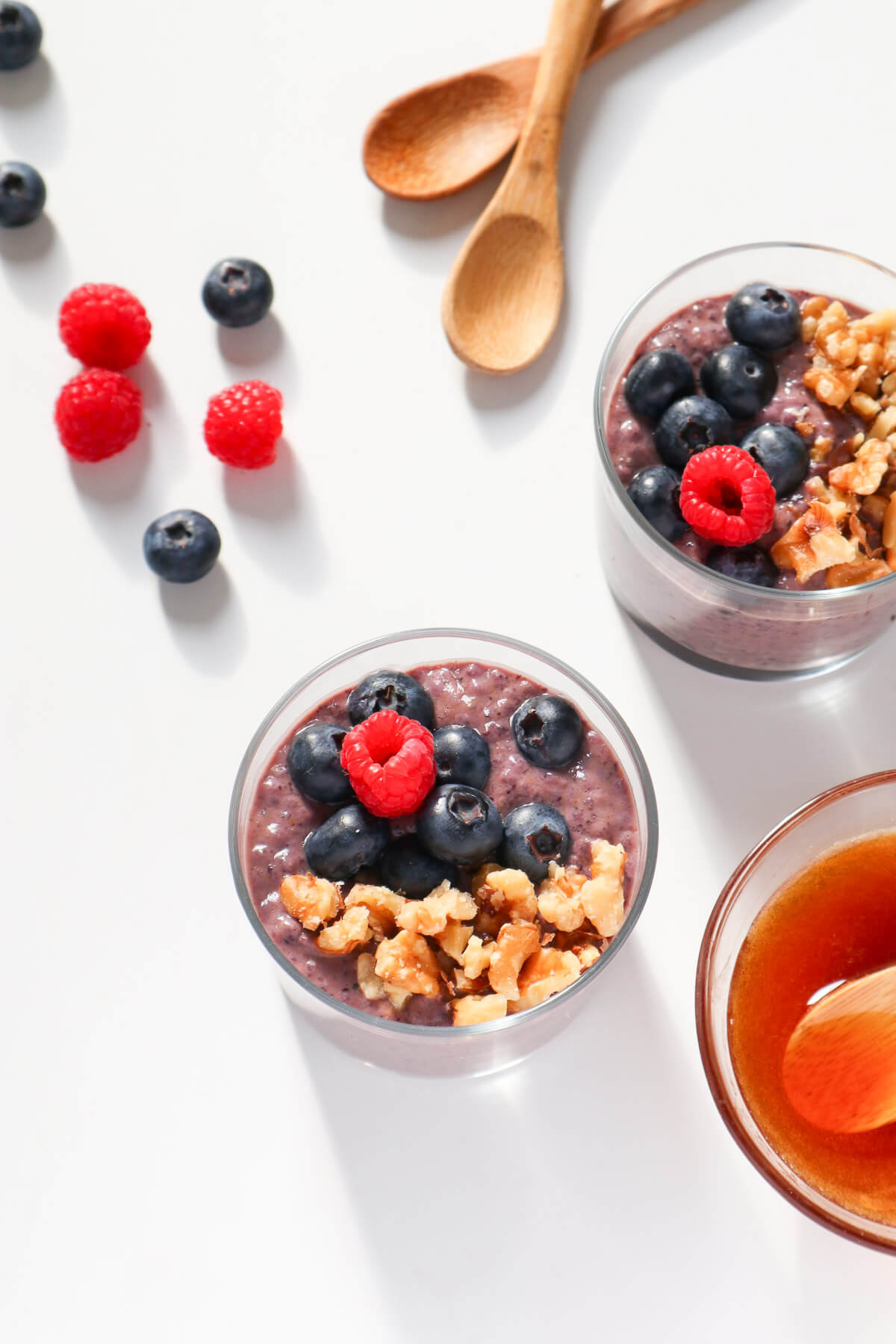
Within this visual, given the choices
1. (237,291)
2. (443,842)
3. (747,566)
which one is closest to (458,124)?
(237,291)

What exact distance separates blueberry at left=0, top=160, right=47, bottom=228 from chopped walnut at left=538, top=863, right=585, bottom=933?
1540 millimetres

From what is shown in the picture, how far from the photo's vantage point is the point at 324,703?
1975 millimetres

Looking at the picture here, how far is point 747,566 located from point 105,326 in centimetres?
118

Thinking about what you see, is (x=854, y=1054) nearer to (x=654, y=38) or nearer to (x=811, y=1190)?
(x=811, y=1190)

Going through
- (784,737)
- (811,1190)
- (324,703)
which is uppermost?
(324,703)

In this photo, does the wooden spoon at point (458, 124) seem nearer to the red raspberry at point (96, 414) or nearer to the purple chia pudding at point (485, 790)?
the red raspberry at point (96, 414)

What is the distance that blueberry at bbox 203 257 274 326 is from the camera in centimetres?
233

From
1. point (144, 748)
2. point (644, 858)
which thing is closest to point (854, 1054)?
point (644, 858)

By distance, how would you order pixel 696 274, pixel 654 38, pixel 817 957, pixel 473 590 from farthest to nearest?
1. pixel 654 38
2. pixel 473 590
3. pixel 696 274
4. pixel 817 957

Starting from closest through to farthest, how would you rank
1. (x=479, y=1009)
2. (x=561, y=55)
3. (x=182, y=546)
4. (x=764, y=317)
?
1. (x=479, y=1009)
2. (x=764, y=317)
3. (x=182, y=546)
4. (x=561, y=55)

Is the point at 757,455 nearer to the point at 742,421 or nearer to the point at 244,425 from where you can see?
the point at 742,421

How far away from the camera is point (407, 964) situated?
175 centimetres

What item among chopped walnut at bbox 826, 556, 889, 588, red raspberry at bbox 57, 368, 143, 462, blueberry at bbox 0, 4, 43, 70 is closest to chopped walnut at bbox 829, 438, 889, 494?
chopped walnut at bbox 826, 556, 889, 588

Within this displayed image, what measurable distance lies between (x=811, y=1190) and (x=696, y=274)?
4.60 ft
